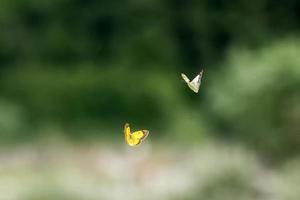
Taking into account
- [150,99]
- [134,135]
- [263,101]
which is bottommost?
[134,135]

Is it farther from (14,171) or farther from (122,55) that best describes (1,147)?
(122,55)

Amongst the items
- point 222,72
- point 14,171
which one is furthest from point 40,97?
point 222,72

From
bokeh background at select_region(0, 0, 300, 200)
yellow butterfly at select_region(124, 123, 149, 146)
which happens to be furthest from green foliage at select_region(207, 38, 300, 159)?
yellow butterfly at select_region(124, 123, 149, 146)

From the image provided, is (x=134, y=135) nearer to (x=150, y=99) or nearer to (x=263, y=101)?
(x=263, y=101)

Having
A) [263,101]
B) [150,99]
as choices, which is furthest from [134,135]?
[150,99]

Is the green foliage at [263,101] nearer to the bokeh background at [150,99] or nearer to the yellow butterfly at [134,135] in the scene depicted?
the bokeh background at [150,99]

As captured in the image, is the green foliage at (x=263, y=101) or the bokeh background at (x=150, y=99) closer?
the bokeh background at (x=150, y=99)

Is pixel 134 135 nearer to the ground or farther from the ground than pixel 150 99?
nearer to the ground

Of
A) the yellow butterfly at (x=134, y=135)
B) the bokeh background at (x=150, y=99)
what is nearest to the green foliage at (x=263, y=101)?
the bokeh background at (x=150, y=99)

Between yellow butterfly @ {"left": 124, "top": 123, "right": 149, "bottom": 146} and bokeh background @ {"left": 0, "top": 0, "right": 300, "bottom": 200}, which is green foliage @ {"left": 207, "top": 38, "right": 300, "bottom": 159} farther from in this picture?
yellow butterfly @ {"left": 124, "top": 123, "right": 149, "bottom": 146}

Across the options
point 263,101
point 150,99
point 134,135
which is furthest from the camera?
point 150,99
